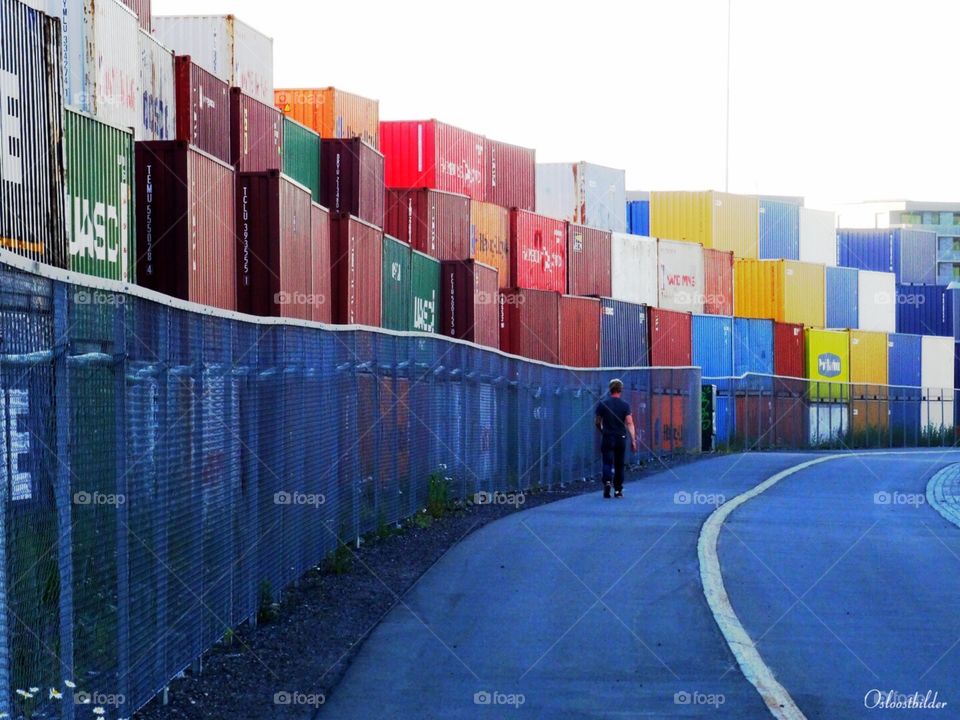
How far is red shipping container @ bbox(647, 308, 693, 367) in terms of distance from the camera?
47312mm

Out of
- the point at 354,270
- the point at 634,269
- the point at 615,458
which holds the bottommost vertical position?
the point at 615,458

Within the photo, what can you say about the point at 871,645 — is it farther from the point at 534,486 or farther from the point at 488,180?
the point at 488,180

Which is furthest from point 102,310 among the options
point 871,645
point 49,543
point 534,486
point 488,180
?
point 488,180

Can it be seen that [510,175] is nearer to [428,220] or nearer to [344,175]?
[428,220]

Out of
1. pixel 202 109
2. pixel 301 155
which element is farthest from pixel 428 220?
pixel 202 109

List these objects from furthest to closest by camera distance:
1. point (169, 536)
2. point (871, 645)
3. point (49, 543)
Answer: point (871, 645) → point (169, 536) → point (49, 543)

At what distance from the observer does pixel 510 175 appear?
44438 millimetres

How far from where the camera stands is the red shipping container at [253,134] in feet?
78.8

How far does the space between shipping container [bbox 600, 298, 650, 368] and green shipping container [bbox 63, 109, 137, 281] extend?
1040 inches

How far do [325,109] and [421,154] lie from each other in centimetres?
660

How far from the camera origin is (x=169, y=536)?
791 cm

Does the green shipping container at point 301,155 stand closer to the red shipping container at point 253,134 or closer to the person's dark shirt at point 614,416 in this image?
the red shipping container at point 253,134

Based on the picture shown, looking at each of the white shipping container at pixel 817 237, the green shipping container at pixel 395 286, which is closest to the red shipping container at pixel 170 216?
the green shipping container at pixel 395 286

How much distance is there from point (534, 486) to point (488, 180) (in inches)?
838
